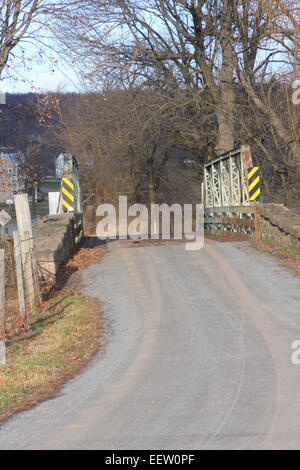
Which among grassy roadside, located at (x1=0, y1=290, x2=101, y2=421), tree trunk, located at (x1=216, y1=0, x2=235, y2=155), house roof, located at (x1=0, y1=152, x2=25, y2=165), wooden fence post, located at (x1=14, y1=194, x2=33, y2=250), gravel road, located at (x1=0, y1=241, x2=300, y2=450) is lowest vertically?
grassy roadside, located at (x1=0, y1=290, x2=101, y2=421)

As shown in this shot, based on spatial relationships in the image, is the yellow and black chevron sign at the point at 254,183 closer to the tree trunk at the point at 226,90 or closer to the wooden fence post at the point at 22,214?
the wooden fence post at the point at 22,214

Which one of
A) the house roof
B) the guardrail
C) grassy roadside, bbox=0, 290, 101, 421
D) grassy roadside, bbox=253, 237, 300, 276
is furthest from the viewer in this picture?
the guardrail

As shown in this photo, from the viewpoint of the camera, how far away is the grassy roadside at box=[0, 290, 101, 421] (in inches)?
285

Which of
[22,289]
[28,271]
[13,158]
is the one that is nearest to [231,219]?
[13,158]

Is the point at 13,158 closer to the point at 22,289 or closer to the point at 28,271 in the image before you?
the point at 28,271

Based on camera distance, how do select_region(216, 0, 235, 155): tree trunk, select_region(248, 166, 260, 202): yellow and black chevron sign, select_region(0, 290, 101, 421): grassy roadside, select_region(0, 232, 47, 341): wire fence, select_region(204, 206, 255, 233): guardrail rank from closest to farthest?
1. select_region(0, 290, 101, 421): grassy roadside
2. select_region(0, 232, 47, 341): wire fence
3. select_region(248, 166, 260, 202): yellow and black chevron sign
4. select_region(204, 206, 255, 233): guardrail
5. select_region(216, 0, 235, 155): tree trunk

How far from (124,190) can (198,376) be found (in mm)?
40042

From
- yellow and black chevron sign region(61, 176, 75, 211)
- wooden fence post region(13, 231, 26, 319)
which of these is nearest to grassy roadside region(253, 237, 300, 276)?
wooden fence post region(13, 231, 26, 319)

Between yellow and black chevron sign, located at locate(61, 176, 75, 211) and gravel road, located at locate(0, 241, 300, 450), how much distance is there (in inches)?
304

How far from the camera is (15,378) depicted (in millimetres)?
7777

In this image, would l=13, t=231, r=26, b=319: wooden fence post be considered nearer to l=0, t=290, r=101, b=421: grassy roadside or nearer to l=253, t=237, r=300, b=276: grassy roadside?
l=0, t=290, r=101, b=421: grassy roadside

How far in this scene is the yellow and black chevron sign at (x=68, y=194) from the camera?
68.8 feet
